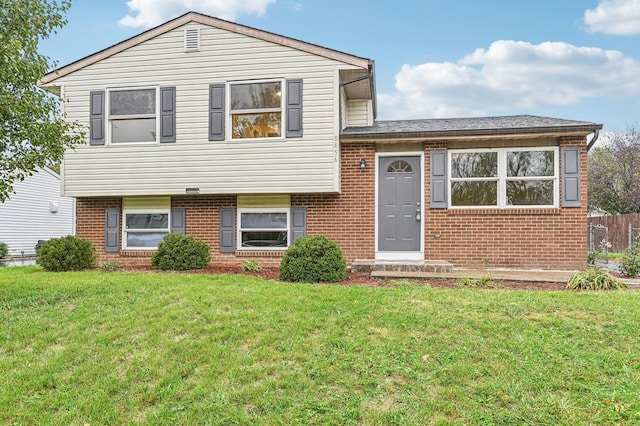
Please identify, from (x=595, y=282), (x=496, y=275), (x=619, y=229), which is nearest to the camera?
(x=595, y=282)

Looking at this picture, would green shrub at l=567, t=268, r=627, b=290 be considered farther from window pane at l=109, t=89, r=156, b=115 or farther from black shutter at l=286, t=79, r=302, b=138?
window pane at l=109, t=89, r=156, b=115

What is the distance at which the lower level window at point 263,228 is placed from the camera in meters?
9.02

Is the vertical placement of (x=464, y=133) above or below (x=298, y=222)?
above

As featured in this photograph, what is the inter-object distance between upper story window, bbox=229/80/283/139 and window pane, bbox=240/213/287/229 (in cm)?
182

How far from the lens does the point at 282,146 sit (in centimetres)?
842

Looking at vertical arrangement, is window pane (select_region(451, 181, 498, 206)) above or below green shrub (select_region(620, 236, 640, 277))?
above

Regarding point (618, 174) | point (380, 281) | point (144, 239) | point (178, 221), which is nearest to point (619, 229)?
point (618, 174)

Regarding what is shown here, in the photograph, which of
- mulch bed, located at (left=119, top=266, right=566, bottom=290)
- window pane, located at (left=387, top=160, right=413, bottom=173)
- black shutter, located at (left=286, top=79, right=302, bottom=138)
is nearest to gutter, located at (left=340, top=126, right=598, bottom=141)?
window pane, located at (left=387, top=160, right=413, bottom=173)

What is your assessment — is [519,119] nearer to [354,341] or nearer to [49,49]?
[354,341]

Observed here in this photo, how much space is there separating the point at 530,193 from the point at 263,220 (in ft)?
19.4

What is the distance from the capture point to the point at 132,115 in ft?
29.6

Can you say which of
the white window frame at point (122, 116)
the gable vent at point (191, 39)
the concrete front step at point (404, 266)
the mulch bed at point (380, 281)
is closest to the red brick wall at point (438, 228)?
the concrete front step at point (404, 266)

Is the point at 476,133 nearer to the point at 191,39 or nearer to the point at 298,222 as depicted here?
the point at 298,222

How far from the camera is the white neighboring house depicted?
1858 centimetres
